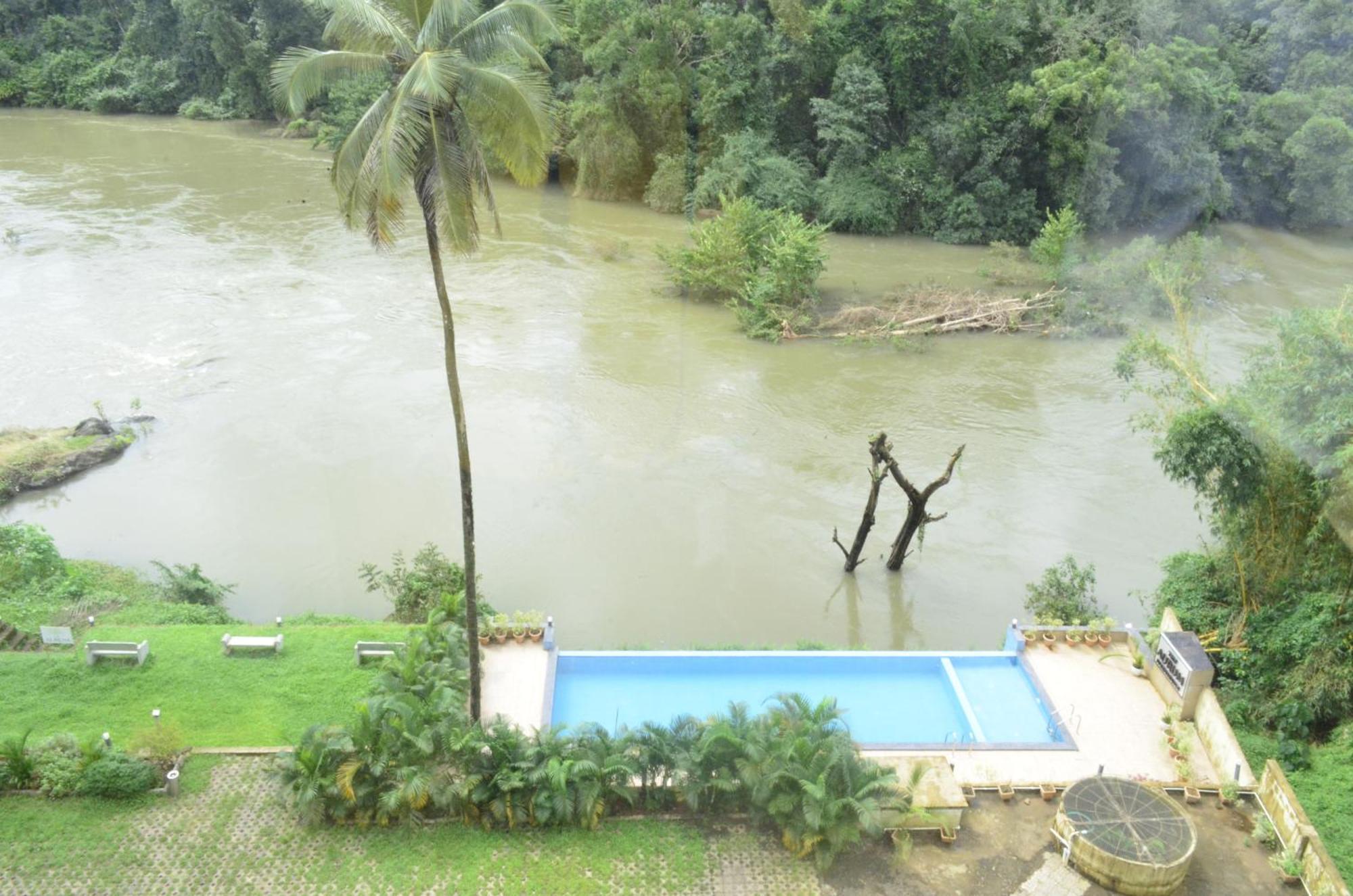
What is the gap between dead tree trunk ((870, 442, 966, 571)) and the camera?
1348cm

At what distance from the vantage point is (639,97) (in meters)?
31.8

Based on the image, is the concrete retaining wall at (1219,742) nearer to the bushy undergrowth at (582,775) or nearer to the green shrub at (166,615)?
the bushy undergrowth at (582,775)

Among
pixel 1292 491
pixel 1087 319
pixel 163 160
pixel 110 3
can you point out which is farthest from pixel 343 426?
pixel 110 3

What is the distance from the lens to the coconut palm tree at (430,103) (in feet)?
26.3

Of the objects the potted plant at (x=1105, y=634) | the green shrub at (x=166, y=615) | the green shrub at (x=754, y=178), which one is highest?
the green shrub at (x=754, y=178)

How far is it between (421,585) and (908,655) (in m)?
6.10

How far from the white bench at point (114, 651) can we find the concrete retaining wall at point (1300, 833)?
11442mm

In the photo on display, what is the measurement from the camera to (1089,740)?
1039cm

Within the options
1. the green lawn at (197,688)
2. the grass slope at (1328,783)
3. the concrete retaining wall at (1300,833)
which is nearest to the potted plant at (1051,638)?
the grass slope at (1328,783)

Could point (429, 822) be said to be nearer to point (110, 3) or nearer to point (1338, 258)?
point (1338, 258)

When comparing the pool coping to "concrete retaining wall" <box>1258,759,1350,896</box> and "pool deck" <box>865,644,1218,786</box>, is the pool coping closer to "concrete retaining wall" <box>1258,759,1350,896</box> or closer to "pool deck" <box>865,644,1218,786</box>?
"pool deck" <box>865,644,1218,786</box>

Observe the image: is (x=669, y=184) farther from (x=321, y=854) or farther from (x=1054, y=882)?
(x=1054, y=882)

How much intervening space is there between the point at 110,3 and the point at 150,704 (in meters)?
53.1

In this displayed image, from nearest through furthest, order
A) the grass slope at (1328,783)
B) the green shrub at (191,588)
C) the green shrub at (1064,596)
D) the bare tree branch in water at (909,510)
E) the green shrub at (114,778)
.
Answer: the grass slope at (1328,783) → the green shrub at (114,778) → the green shrub at (1064,596) → the green shrub at (191,588) → the bare tree branch in water at (909,510)
